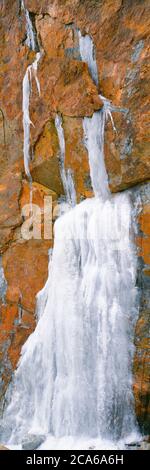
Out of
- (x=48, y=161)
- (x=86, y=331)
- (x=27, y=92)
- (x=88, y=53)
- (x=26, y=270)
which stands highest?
(x=88, y=53)

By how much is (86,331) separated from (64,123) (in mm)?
2481

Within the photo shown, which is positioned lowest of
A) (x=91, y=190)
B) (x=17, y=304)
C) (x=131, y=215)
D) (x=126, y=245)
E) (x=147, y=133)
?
(x=17, y=304)

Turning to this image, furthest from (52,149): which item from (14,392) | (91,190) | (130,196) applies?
(14,392)

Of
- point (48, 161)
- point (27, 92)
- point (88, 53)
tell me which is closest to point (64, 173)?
point (48, 161)

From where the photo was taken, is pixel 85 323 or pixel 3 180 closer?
pixel 85 323

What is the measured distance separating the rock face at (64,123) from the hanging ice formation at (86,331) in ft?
0.46

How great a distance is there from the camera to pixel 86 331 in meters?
5.20

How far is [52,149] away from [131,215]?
4.71ft

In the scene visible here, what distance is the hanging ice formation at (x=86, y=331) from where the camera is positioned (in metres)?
4.95

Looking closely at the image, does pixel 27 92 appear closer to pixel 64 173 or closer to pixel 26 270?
pixel 64 173

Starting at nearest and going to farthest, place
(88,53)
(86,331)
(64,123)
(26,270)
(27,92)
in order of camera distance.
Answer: (86,331)
(88,53)
(64,123)
(26,270)
(27,92)

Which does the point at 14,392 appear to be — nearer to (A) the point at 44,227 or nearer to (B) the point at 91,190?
(A) the point at 44,227

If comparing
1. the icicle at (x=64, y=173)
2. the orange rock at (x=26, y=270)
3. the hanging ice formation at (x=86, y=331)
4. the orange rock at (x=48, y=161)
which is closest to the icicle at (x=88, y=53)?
the hanging ice formation at (x=86, y=331)

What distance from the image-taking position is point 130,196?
5.25m
